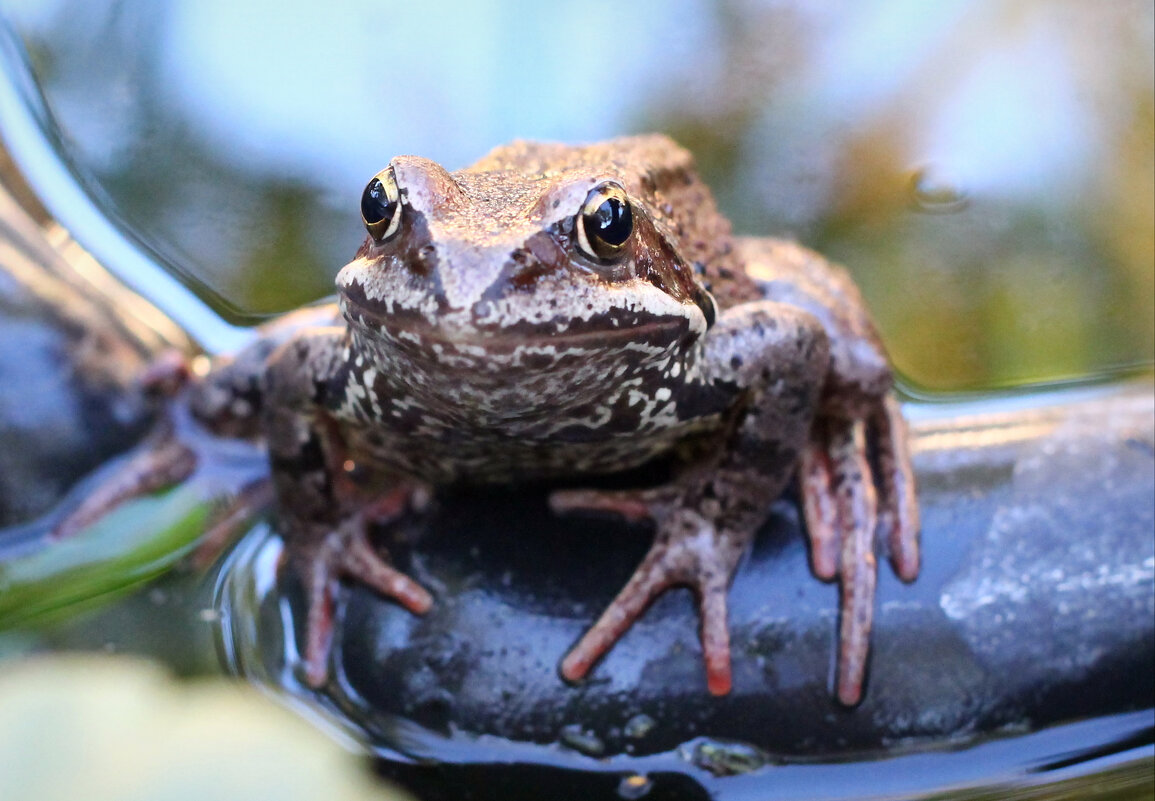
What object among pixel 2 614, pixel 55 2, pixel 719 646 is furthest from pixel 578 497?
pixel 55 2

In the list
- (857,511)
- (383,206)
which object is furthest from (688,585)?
(383,206)

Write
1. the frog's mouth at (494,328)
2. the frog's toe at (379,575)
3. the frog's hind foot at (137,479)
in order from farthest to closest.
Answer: the frog's hind foot at (137,479) < the frog's toe at (379,575) < the frog's mouth at (494,328)

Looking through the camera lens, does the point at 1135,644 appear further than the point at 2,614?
No

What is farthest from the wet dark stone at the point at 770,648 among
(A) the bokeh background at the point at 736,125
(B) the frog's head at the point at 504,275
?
(A) the bokeh background at the point at 736,125

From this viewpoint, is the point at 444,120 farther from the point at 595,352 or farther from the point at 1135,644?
the point at 1135,644

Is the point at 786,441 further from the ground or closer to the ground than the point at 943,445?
further from the ground

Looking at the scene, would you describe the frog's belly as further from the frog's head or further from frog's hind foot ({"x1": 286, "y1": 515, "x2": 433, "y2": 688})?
the frog's head

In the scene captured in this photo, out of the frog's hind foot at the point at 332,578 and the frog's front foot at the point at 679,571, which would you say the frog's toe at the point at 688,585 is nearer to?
the frog's front foot at the point at 679,571

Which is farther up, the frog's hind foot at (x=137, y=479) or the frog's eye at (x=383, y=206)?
the frog's eye at (x=383, y=206)
